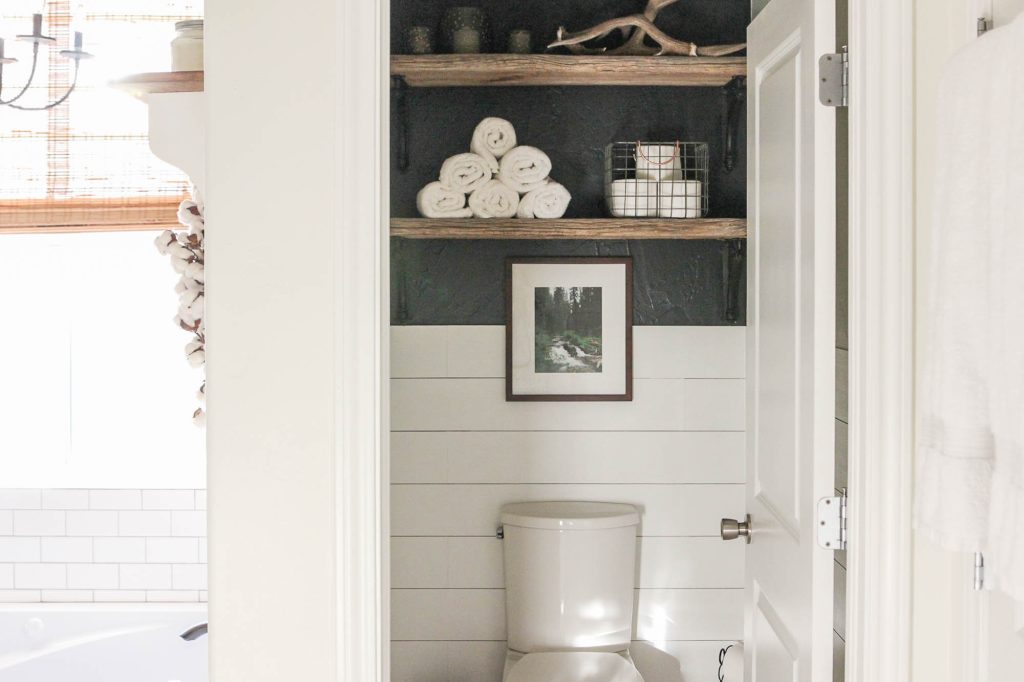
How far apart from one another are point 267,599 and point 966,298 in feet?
3.14

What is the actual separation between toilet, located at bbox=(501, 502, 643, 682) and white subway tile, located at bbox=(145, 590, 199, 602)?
3.63 feet

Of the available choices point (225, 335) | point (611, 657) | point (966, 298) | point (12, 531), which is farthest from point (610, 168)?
point (12, 531)

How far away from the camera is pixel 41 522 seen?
299 cm

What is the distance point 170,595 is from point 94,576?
245 millimetres

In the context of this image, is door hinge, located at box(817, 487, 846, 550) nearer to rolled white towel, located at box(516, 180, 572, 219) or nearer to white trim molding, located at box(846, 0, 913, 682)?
white trim molding, located at box(846, 0, 913, 682)

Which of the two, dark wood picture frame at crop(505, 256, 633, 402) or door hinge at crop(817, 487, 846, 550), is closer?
door hinge at crop(817, 487, 846, 550)

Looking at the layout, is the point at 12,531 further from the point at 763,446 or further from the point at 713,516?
the point at 763,446

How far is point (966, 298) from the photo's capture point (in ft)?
3.14

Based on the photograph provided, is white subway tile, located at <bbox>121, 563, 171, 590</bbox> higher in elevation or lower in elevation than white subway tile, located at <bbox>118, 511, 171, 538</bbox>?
lower

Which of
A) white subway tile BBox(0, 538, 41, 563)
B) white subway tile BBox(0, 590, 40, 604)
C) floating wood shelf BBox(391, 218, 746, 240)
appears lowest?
white subway tile BBox(0, 590, 40, 604)

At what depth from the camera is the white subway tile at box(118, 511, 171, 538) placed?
2.97m

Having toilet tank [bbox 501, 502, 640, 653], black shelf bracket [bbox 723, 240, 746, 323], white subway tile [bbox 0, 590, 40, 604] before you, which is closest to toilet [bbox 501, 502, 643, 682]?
toilet tank [bbox 501, 502, 640, 653]

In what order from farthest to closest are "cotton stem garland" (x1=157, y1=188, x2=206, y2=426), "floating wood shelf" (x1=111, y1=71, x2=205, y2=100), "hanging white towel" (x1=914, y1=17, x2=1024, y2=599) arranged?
"cotton stem garland" (x1=157, y1=188, x2=206, y2=426)
"floating wood shelf" (x1=111, y1=71, x2=205, y2=100)
"hanging white towel" (x1=914, y1=17, x2=1024, y2=599)

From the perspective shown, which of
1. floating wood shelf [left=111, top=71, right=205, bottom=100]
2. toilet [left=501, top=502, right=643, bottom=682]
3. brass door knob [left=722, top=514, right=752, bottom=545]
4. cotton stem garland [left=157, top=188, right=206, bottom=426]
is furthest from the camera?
toilet [left=501, top=502, right=643, bottom=682]
